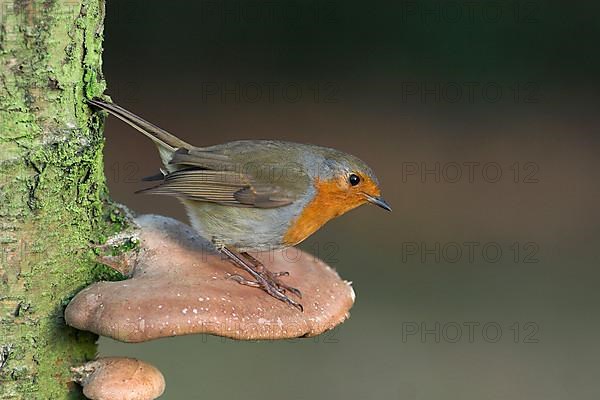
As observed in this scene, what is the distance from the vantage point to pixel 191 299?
108 inches

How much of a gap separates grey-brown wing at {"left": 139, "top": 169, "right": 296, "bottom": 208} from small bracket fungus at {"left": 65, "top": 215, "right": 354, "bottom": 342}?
158mm

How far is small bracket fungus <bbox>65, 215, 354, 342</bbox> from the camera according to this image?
2.64 metres

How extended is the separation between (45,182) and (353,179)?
132 cm

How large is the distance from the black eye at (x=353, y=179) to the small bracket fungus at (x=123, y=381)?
4.01ft

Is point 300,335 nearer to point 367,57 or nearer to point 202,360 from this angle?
point 202,360

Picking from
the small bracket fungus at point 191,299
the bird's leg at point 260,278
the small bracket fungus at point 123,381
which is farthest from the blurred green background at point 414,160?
the small bracket fungus at point 123,381

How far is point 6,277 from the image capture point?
9.29ft

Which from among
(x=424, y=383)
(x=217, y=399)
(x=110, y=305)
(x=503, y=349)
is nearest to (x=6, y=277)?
(x=110, y=305)

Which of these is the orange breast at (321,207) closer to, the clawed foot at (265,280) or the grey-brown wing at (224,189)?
the grey-brown wing at (224,189)

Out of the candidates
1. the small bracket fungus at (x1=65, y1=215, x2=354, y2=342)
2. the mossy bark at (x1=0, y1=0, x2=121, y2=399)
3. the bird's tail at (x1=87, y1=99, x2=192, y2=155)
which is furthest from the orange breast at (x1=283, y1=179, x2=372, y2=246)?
the mossy bark at (x1=0, y1=0, x2=121, y2=399)

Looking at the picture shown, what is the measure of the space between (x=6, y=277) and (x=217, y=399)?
153 inches

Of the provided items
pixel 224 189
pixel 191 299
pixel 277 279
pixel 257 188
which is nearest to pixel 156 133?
pixel 224 189

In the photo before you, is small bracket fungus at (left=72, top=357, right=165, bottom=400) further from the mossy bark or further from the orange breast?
the orange breast

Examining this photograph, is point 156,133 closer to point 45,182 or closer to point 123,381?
point 45,182
